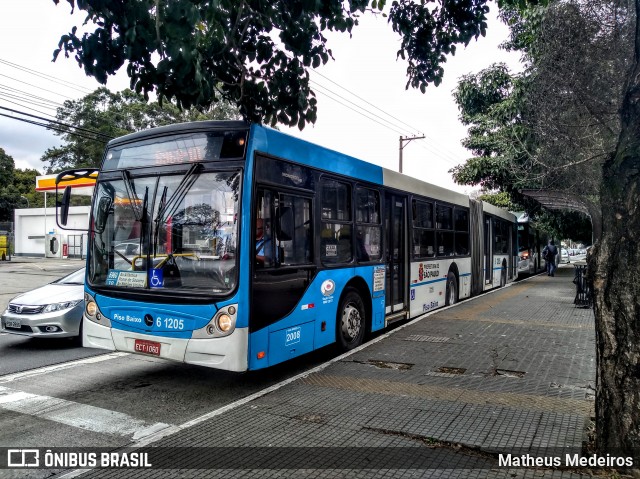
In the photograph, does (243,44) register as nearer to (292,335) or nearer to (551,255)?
(292,335)

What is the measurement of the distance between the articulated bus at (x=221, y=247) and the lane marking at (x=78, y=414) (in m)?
0.78

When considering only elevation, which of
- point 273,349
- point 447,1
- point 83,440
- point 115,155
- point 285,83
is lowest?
point 83,440

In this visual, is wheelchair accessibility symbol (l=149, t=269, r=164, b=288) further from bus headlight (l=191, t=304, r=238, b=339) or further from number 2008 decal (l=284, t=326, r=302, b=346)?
number 2008 decal (l=284, t=326, r=302, b=346)

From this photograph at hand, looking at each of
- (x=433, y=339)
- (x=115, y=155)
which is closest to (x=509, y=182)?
(x=433, y=339)

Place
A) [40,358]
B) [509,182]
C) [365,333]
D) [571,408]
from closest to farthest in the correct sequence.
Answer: [571,408], [40,358], [365,333], [509,182]

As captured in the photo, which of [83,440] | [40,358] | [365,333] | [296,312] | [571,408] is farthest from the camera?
[365,333]

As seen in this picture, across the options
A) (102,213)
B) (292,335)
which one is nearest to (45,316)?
(102,213)

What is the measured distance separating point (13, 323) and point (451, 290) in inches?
376

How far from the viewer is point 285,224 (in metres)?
6.07

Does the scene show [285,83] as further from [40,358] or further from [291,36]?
[40,358]

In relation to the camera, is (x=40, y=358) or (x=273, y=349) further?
(x=40, y=358)

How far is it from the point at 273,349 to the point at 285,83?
121 inches

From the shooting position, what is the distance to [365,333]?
327 inches

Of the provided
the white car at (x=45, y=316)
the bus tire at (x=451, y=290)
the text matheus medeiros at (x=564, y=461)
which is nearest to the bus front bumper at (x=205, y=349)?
the text matheus medeiros at (x=564, y=461)
